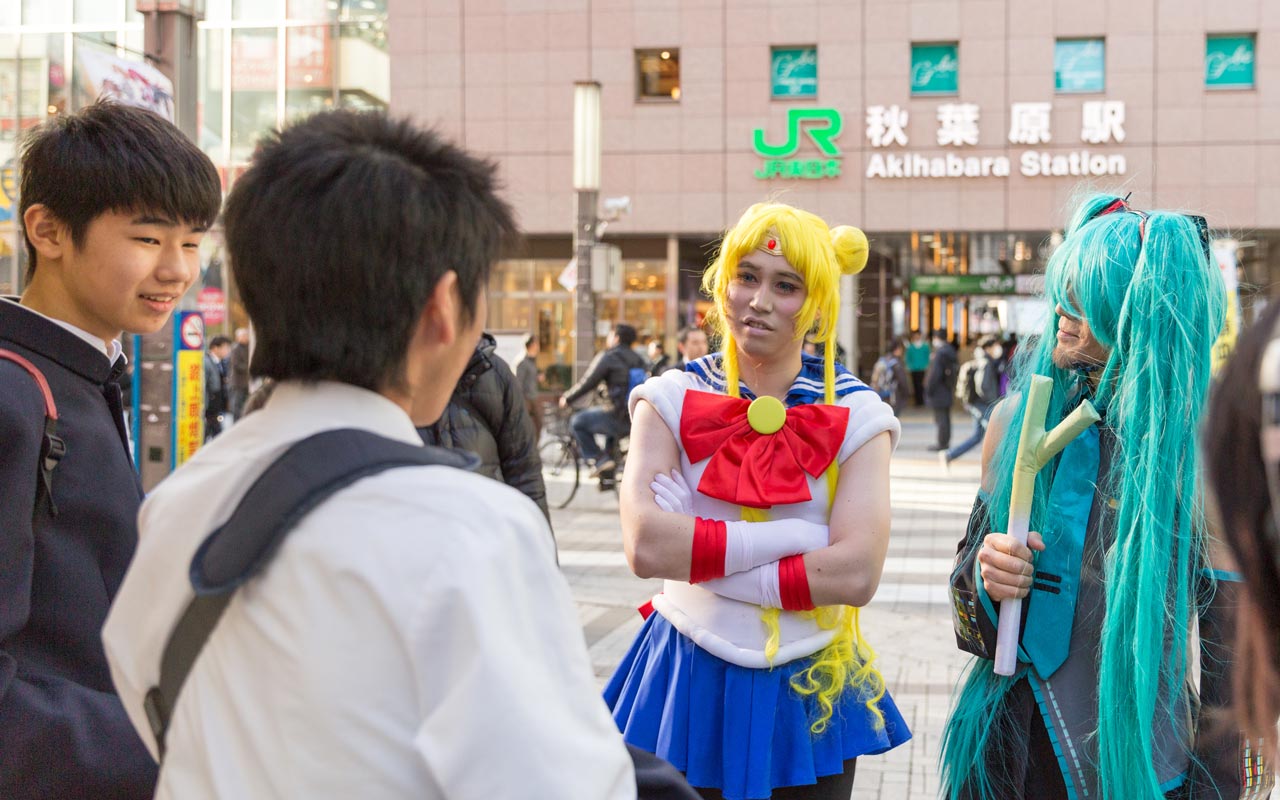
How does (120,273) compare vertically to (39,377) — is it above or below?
above

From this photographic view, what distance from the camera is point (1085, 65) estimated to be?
80.9ft

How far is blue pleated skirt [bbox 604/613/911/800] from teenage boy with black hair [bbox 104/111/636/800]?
53.5 inches

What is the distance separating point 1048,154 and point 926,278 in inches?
209

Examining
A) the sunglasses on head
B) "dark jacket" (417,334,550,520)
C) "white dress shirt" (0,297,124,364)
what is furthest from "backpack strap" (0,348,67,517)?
"dark jacket" (417,334,550,520)

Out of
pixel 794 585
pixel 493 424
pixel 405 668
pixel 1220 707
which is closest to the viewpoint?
pixel 405 668

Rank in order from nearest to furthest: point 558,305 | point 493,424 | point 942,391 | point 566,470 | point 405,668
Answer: point 405,668 → point 493,424 → point 566,470 → point 942,391 → point 558,305

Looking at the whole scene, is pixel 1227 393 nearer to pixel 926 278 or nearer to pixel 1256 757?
pixel 1256 757

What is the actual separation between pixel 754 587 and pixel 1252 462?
1.64 meters

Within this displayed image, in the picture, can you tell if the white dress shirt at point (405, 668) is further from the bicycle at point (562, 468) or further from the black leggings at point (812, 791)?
the bicycle at point (562, 468)

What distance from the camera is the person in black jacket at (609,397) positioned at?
11.8m

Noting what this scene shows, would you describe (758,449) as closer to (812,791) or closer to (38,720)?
(812,791)

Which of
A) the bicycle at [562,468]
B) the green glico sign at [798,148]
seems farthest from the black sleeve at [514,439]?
the green glico sign at [798,148]

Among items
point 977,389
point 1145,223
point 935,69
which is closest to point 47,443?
point 1145,223

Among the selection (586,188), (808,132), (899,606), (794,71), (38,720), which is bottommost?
(899,606)
